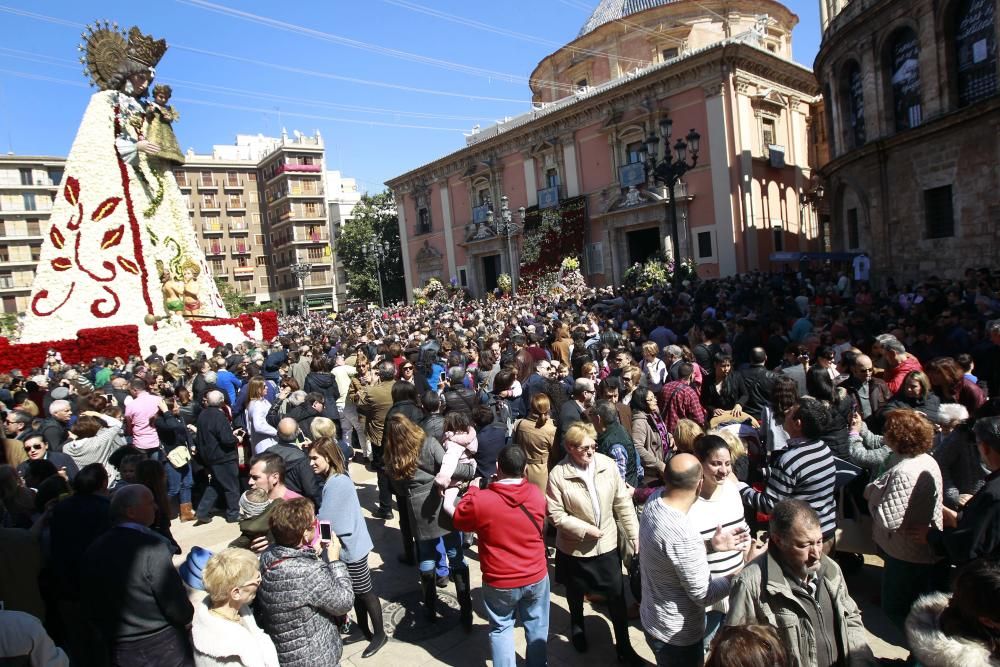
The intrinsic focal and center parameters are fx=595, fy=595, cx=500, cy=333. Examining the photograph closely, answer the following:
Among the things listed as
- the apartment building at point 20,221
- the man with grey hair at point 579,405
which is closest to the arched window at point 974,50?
the man with grey hair at point 579,405

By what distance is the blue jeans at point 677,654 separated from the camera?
2.90 meters

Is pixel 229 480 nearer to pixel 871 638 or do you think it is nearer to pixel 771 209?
pixel 871 638

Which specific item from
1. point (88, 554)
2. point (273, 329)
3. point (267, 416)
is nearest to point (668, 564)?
point (88, 554)

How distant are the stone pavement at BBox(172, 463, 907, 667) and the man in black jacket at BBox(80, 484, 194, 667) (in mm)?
1386

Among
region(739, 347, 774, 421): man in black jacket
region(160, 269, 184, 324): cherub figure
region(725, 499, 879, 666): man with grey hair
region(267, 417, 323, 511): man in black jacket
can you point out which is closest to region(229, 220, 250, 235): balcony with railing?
region(160, 269, 184, 324): cherub figure

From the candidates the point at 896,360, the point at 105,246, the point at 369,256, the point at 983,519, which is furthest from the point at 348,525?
the point at 369,256

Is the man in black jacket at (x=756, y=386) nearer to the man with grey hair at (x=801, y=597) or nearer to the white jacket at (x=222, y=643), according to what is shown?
the man with grey hair at (x=801, y=597)

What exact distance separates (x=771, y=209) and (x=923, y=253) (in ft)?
28.9

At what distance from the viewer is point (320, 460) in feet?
12.9

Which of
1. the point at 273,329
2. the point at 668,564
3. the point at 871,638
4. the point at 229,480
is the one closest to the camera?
the point at 668,564

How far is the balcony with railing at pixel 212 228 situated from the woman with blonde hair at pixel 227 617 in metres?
58.3

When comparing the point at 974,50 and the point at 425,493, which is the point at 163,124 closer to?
the point at 425,493

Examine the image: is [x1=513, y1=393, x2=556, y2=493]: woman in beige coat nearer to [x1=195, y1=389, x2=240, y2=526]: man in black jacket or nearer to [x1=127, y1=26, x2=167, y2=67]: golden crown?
[x1=195, y1=389, x2=240, y2=526]: man in black jacket

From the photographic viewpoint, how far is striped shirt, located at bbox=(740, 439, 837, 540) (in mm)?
3299
